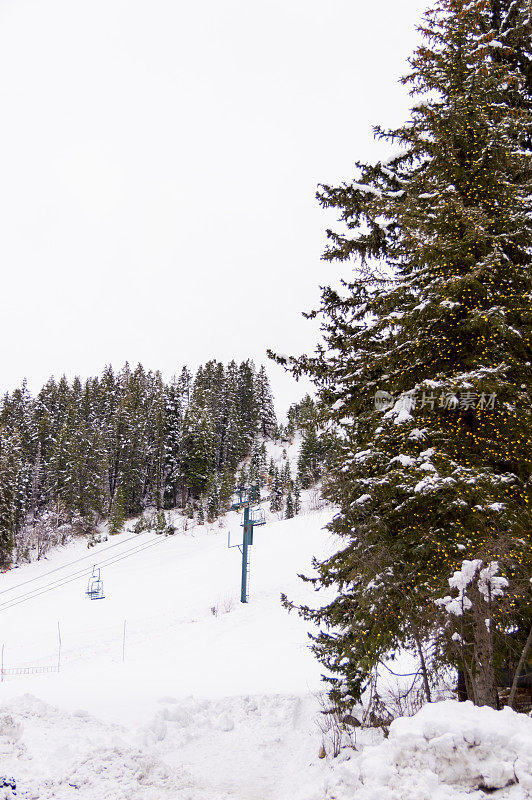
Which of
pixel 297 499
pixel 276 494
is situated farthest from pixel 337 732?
pixel 276 494

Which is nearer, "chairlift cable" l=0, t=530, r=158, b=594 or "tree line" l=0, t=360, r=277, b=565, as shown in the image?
"chairlift cable" l=0, t=530, r=158, b=594

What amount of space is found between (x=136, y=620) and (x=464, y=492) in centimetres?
2050

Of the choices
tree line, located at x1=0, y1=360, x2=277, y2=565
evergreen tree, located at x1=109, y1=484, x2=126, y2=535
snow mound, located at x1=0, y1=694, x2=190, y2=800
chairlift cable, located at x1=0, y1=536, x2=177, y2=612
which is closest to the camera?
snow mound, located at x1=0, y1=694, x2=190, y2=800

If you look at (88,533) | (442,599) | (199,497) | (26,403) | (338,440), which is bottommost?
(88,533)

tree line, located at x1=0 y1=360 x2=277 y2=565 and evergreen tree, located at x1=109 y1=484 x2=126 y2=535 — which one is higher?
tree line, located at x1=0 y1=360 x2=277 y2=565

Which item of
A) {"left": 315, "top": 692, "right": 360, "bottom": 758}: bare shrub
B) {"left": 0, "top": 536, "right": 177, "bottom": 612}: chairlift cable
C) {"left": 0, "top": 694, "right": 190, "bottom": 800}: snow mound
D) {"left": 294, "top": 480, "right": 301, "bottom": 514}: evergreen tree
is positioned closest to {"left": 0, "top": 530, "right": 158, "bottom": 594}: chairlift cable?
{"left": 0, "top": 536, "right": 177, "bottom": 612}: chairlift cable

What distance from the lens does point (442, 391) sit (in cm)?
580

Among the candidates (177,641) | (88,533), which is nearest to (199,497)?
(88,533)

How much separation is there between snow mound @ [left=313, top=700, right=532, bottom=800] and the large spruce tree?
3.21 feet

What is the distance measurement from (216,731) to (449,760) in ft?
15.8

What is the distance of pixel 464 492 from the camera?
5.32m

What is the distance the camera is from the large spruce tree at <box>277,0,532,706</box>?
17.8 feet

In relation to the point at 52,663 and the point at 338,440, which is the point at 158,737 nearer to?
the point at 338,440

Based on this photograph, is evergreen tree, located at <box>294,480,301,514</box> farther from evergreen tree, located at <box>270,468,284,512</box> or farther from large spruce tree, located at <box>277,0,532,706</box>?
large spruce tree, located at <box>277,0,532,706</box>
